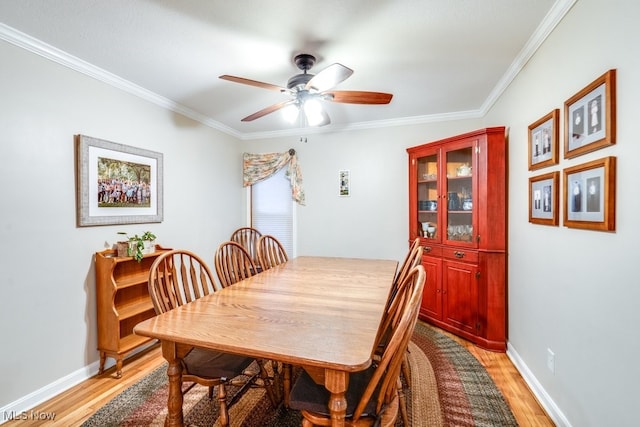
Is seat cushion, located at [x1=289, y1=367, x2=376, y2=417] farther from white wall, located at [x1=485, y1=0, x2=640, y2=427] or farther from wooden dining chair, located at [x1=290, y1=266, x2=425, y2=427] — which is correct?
white wall, located at [x1=485, y1=0, x2=640, y2=427]

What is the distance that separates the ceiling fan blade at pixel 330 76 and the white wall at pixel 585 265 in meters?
1.18

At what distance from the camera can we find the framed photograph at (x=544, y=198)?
1.73m

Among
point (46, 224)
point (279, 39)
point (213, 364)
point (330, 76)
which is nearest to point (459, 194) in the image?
point (330, 76)

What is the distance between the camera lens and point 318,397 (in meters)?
1.20

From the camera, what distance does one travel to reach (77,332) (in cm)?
220

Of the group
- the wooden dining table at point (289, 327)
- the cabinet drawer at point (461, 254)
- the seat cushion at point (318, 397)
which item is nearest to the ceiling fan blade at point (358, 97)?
the wooden dining table at point (289, 327)

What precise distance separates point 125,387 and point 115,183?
1601 millimetres

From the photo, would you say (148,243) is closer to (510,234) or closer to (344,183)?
(344,183)

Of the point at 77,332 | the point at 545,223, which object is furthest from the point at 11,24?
the point at 545,223

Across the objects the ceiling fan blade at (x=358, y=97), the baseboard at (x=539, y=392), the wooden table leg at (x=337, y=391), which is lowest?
the baseboard at (x=539, y=392)

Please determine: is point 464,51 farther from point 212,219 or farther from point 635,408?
point 212,219

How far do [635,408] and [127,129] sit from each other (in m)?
3.64

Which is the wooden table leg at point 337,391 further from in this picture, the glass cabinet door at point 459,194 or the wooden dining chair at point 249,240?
the wooden dining chair at point 249,240

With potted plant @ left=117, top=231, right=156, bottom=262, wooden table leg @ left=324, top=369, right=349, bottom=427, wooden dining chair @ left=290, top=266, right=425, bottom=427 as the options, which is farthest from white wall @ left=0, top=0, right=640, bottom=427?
wooden table leg @ left=324, top=369, right=349, bottom=427
